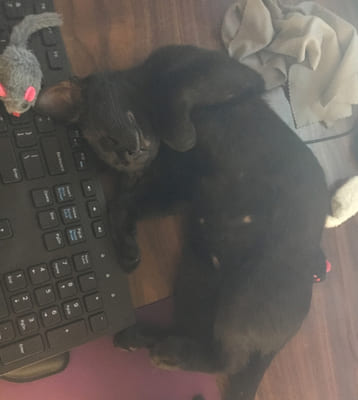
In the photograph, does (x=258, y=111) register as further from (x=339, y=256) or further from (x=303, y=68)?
(x=339, y=256)

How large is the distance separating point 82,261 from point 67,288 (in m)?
0.04

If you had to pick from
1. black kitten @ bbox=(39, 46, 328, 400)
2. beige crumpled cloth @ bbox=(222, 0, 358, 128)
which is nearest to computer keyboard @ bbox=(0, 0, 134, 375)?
black kitten @ bbox=(39, 46, 328, 400)

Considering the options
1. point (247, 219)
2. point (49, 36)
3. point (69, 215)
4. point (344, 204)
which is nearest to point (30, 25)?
point (49, 36)

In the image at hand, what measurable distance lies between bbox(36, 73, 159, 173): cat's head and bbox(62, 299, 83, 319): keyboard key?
22 centimetres

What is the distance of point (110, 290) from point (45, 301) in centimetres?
9

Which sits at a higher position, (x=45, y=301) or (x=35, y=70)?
(x=35, y=70)

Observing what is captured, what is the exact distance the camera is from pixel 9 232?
0.49 meters

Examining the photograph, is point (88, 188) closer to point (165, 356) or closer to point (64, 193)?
point (64, 193)

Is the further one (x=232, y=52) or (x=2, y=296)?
(x=232, y=52)

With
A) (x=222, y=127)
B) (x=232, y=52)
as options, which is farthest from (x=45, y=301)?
(x=232, y=52)

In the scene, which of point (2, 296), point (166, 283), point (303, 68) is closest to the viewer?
point (2, 296)

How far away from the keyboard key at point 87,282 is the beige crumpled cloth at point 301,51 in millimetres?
485

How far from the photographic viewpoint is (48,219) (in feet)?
1.68

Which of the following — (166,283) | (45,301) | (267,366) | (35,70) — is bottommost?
(267,366)
